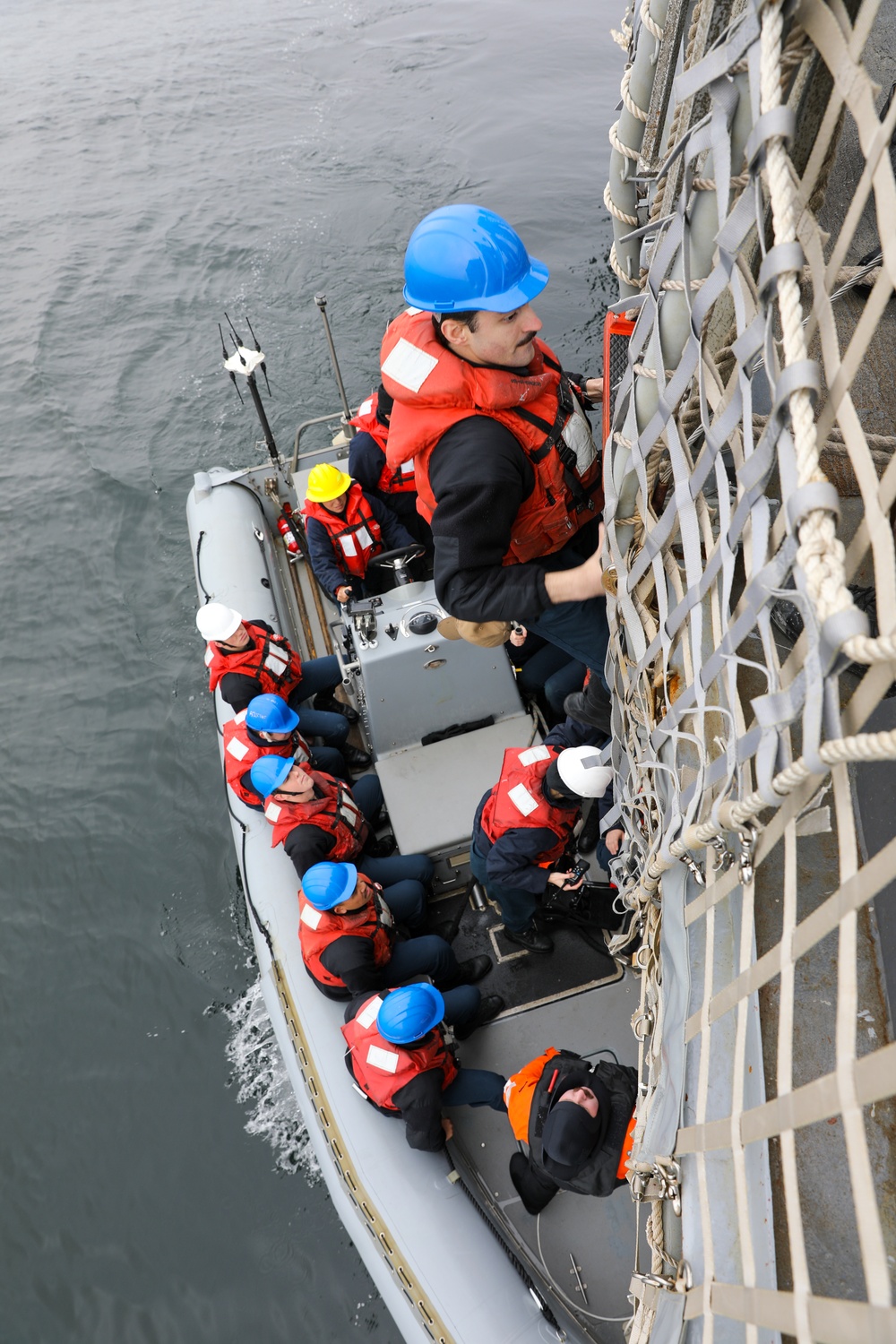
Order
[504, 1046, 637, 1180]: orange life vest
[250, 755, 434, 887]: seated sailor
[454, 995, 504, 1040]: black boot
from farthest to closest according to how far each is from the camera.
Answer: [250, 755, 434, 887]: seated sailor → [454, 995, 504, 1040]: black boot → [504, 1046, 637, 1180]: orange life vest

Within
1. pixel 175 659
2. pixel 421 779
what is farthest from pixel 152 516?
pixel 421 779

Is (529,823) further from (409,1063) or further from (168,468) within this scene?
(168,468)

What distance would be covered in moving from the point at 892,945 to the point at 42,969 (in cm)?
536

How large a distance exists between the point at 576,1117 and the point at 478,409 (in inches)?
84.4

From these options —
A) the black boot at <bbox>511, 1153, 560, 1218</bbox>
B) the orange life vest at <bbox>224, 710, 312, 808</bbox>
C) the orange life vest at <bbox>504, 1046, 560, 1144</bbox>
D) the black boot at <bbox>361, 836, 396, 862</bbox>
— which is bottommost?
the black boot at <bbox>511, 1153, 560, 1218</bbox>

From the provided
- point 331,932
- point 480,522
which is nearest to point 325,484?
point 331,932

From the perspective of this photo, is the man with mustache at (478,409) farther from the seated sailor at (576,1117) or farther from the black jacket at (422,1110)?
the black jacket at (422,1110)

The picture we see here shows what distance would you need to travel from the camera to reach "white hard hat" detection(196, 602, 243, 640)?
4.38 m

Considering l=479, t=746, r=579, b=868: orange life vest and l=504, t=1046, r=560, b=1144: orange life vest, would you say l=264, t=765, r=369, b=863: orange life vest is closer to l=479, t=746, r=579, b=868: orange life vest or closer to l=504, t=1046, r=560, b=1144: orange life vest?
l=479, t=746, r=579, b=868: orange life vest

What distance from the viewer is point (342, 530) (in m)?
4.91

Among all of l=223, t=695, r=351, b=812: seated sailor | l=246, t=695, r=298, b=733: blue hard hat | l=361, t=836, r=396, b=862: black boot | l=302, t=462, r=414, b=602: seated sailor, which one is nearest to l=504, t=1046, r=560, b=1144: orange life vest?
l=361, t=836, r=396, b=862: black boot

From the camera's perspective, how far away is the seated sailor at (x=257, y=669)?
4.40 metres

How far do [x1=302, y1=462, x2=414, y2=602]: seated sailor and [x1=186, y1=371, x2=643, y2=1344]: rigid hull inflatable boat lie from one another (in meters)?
0.68

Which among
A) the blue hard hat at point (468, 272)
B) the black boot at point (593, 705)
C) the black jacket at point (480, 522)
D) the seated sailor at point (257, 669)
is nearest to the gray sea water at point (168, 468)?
the seated sailor at point (257, 669)
